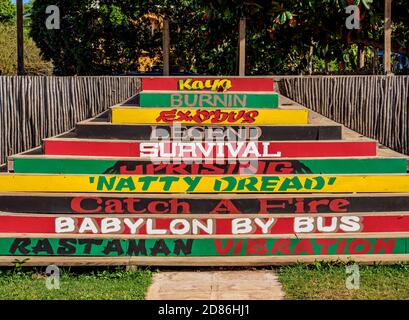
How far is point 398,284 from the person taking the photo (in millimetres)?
6535

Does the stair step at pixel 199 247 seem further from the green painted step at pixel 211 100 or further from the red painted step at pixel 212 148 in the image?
the green painted step at pixel 211 100

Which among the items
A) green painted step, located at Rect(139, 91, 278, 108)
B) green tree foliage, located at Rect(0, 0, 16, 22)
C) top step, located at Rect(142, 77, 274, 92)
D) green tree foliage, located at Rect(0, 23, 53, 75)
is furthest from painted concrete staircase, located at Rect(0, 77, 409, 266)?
green tree foliage, located at Rect(0, 0, 16, 22)

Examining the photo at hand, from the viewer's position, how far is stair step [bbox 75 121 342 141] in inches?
356

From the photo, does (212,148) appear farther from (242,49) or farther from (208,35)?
(208,35)

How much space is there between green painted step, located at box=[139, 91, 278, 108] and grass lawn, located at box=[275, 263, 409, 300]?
12.0 ft

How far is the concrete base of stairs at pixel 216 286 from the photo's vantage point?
6.31 metres

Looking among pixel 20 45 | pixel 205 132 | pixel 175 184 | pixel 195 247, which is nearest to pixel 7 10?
pixel 20 45

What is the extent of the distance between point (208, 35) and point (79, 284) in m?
13.5

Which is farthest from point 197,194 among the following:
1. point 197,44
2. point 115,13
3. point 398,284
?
point 197,44

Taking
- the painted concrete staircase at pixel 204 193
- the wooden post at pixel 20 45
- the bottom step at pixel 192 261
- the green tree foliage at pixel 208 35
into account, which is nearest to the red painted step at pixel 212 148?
the painted concrete staircase at pixel 204 193

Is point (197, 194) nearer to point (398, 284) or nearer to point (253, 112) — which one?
point (253, 112)

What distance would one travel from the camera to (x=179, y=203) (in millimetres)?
7910

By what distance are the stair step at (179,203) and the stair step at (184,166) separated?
53 cm

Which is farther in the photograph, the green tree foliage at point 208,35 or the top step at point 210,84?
the green tree foliage at point 208,35
